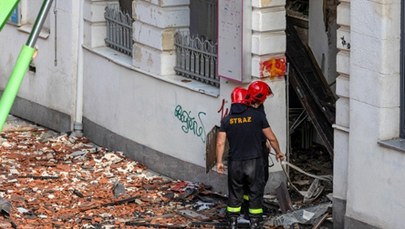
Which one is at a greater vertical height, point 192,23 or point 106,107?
point 192,23

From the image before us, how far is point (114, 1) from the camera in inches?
848

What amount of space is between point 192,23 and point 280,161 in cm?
329

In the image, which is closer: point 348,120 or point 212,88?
point 348,120

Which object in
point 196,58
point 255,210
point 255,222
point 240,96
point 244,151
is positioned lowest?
point 255,222

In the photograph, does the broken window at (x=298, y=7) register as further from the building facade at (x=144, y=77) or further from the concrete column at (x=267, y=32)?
the concrete column at (x=267, y=32)

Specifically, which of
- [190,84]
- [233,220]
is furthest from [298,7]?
[233,220]

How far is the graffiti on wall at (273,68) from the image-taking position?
56.9ft

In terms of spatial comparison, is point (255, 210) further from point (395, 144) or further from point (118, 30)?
point (118, 30)

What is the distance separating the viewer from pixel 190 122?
18.8 meters

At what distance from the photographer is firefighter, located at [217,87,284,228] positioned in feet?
53.6

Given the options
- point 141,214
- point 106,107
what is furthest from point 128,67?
point 141,214

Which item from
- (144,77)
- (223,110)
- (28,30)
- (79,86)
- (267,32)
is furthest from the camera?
(28,30)

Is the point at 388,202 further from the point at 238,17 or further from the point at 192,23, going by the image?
the point at 192,23

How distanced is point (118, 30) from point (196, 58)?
256 cm
